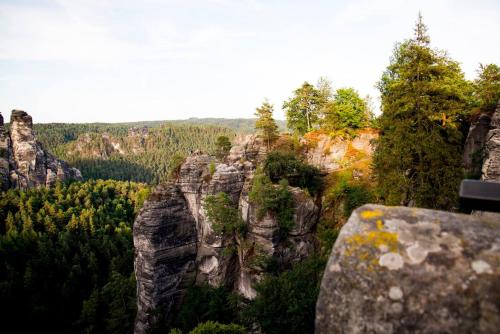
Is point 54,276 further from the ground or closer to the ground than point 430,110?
closer to the ground

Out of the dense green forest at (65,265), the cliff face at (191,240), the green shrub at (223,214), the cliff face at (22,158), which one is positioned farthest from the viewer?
the cliff face at (22,158)

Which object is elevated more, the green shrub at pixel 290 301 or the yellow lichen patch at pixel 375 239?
the yellow lichen patch at pixel 375 239

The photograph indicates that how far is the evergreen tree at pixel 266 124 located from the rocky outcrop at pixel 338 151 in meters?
Answer: 5.11

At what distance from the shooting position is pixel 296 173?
29.6m

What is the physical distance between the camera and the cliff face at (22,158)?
384 ft

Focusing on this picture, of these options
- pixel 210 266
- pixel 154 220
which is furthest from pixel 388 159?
pixel 154 220

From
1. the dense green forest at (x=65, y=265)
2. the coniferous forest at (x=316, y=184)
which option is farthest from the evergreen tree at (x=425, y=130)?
the dense green forest at (x=65, y=265)

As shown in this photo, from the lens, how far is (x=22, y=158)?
402 ft

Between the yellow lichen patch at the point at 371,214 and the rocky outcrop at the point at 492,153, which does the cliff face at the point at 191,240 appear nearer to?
the rocky outcrop at the point at 492,153

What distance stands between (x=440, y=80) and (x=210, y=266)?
2745 centimetres

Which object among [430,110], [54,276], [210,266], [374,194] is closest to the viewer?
[430,110]

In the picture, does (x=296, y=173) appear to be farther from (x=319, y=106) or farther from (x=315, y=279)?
(x=319, y=106)

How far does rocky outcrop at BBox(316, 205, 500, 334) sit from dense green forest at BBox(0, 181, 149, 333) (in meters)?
46.4

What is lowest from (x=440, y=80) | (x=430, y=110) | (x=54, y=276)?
(x=54, y=276)
